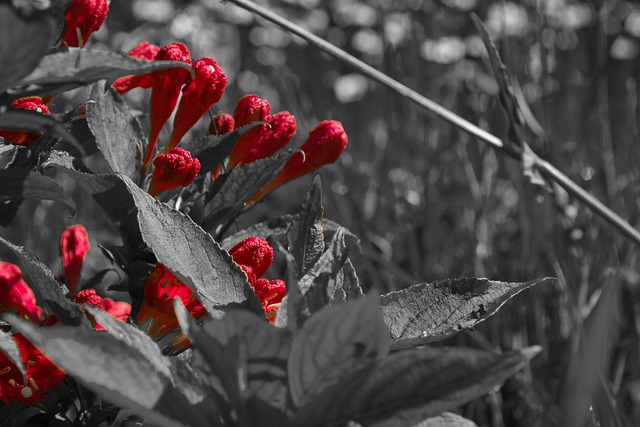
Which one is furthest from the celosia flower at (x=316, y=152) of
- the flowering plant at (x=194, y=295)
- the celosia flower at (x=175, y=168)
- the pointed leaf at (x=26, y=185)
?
the pointed leaf at (x=26, y=185)

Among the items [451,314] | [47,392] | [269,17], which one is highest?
[269,17]

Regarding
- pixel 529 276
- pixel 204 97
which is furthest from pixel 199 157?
pixel 529 276

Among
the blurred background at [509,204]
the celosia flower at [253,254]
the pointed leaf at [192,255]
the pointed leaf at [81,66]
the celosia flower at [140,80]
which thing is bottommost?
the blurred background at [509,204]

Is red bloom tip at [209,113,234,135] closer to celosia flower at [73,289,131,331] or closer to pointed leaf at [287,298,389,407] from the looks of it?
celosia flower at [73,289,131,331]

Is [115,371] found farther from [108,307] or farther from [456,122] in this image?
[456,122]

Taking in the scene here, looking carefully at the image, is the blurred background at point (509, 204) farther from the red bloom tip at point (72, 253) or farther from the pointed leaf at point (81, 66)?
the pointed leaf at point (81, 66)

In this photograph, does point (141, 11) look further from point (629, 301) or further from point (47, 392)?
point (47, 392)

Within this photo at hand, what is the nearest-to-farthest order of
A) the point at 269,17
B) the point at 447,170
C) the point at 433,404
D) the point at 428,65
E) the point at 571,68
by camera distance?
the point at 433,404 → the point at 269,17 → the point at 447,170 → the point at 428,65 → the point at 571,68

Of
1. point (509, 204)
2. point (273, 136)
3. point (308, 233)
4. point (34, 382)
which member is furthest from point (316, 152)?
point (509, 204)
